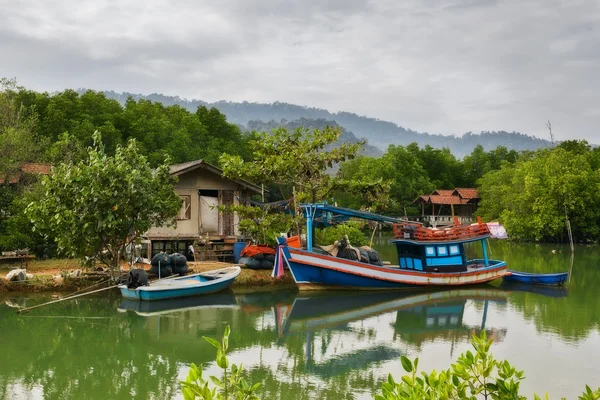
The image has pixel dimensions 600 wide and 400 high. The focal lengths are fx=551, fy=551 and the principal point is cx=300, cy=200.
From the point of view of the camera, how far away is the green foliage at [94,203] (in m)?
15.5

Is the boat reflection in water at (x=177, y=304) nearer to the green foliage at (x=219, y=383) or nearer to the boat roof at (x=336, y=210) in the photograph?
the boat roof at (x=336, y=210)

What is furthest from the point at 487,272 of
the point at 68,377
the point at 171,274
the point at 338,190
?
the point at 68,377

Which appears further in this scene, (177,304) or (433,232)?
(433,232)

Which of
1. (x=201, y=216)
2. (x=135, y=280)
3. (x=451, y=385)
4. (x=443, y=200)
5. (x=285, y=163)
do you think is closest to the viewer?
(x=451, y=385)

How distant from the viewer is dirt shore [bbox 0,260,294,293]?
16188 millimetres

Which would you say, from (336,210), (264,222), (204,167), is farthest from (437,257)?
(204,167)

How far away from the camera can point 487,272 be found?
19.4 meters

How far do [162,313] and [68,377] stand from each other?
5011 mm

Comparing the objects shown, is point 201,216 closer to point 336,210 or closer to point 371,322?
point 336,210

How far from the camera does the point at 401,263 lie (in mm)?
20062

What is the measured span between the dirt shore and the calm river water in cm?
69

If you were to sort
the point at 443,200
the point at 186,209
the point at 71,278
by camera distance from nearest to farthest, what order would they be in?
1. the point at 71,278
2. the point at 186,209
3. the point at 443,200

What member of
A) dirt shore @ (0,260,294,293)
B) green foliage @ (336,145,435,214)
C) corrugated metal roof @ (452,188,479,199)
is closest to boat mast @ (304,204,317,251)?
dirt shore @ (0,260,294,293)

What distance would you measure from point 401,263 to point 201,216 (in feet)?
27.7
